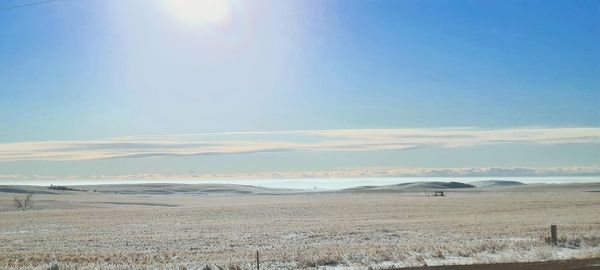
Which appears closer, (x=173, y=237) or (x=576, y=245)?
(x=576, y=245)

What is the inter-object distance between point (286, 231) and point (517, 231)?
13075mm

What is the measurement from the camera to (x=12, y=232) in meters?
42.0

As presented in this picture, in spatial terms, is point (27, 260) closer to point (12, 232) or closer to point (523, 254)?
point (523, 254)

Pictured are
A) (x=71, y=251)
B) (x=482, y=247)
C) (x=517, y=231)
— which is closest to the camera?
(x=482, y=247)

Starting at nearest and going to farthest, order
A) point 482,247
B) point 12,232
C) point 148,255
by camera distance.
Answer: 1. point 482,247
2. point 148,255
3. point 12,232

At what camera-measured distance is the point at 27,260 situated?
22.2 meters

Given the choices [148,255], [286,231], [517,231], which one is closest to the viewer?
[148,255]

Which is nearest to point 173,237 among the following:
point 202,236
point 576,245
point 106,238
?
point 202,236

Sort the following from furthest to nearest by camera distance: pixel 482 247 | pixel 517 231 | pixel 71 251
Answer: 1. pixel 517 231
2. pixel 71 251
3. pixel 482 247

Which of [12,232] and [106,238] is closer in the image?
[106,238]

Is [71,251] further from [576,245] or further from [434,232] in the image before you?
[576,245]

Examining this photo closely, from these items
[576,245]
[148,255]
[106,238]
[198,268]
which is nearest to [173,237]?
[106,238]

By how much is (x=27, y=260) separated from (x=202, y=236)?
13.3 m

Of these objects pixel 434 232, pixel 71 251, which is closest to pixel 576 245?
pixel 434 232
